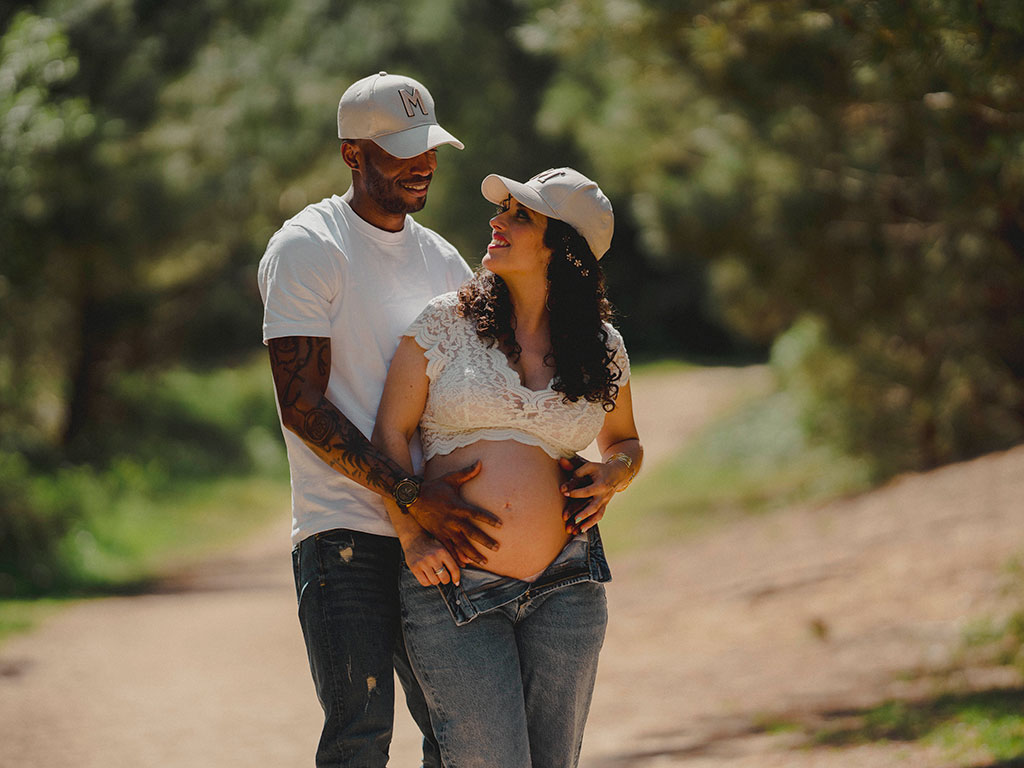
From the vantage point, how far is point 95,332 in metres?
15.7

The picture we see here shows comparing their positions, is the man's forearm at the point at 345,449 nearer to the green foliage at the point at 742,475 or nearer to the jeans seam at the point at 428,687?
the jeans seam at the point at 428,687

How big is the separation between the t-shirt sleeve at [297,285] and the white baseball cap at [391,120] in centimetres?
33

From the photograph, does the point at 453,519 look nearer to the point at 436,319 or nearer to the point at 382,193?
the point at 436,319

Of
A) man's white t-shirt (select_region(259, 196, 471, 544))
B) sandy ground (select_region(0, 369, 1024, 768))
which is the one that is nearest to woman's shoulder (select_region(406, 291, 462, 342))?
man's white t-shirt (select_region(259, 196, 471, 544))

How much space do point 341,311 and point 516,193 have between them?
0.53m

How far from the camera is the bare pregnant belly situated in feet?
10.4

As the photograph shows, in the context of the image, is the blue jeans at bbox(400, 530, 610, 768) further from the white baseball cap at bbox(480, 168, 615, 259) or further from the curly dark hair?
the white baseball cap at bbox(480, 168, 615, 259)

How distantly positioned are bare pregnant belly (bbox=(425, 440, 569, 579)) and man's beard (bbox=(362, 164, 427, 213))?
0.66 meters

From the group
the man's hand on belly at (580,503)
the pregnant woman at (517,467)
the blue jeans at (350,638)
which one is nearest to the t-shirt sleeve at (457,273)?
the pregnant woman at (517,467)

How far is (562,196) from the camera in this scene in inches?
129

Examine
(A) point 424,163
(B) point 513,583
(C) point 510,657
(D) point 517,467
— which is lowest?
(C) point 510,657

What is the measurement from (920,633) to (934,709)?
55.5 inches

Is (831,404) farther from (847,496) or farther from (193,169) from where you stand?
(193,169)

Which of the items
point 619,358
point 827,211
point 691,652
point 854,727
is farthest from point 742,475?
point 619,358
